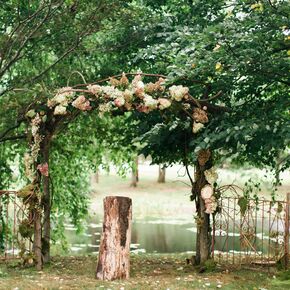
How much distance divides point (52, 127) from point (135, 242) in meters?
10.3

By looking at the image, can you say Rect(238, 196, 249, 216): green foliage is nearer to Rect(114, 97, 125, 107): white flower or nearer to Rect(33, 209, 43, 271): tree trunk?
Rect(114, 97, 125, 107): white flower

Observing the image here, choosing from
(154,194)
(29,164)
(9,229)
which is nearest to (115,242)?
(29,164)

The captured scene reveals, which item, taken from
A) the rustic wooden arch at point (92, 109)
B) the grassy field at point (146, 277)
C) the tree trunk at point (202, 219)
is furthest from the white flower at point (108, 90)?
the grassy field at point (146, 277)

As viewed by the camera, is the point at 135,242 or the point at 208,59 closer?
the point at 208,59

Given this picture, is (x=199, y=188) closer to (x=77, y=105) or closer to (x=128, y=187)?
(x=77, y=105)

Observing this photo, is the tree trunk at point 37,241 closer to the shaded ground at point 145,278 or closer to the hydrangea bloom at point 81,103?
the shaded ground at point 145,278

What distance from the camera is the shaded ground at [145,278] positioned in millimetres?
7520

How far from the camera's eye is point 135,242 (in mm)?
18766

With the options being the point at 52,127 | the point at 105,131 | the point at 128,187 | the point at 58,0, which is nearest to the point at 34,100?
the point at 52,127

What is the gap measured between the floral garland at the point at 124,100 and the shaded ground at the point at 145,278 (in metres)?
1.72

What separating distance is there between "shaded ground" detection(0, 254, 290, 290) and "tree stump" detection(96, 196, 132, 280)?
21cm

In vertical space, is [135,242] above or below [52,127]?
below

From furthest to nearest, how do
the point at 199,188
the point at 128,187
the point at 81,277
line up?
the point at 128,187
the point at 199,188
the point at 81,277

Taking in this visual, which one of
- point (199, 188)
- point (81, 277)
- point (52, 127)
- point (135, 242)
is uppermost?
point (52, 127)
